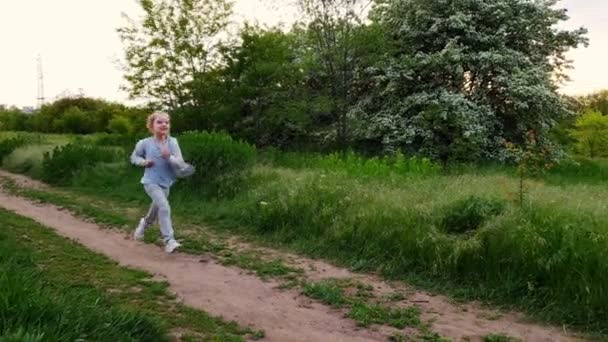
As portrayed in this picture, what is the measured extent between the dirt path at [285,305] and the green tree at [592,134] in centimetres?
2312

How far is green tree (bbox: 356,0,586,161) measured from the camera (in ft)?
55.1

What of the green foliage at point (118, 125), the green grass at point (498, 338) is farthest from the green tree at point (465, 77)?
the green foliage at point (118, 125)

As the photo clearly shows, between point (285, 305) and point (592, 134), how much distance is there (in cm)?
2521

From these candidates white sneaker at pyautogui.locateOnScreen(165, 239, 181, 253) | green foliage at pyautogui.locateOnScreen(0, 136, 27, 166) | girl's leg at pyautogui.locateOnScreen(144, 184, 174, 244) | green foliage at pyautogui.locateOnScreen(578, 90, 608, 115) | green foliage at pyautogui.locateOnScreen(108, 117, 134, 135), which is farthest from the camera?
green foliage at pyautogui.locateOnScreen(578, 90, 608, 115)

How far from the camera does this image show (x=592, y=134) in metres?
26.7

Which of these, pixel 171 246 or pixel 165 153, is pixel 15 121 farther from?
pixel 171 246

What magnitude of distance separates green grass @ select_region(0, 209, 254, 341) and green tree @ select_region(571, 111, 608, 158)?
24226mm

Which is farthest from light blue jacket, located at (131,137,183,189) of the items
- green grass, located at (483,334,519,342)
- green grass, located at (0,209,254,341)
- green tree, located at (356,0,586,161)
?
green tree, located at (356,0,586,161)

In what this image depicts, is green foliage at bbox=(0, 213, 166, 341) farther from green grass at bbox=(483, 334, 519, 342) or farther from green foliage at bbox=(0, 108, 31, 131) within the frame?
green foliage at bbox=(0, 108, 31, 131)

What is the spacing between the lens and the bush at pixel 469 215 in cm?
688

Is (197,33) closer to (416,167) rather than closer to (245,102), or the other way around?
(245,102)

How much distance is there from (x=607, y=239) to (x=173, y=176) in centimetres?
518

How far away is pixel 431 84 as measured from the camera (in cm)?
1778

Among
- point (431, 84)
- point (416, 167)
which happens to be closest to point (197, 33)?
point (431, 84)
